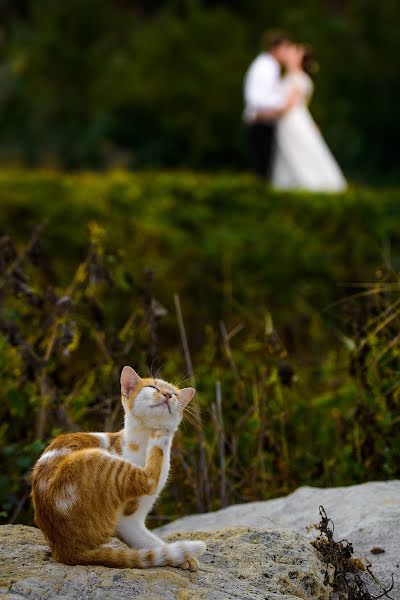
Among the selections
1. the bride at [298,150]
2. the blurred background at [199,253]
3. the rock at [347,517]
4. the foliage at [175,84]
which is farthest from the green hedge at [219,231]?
the foliage at [175,84]

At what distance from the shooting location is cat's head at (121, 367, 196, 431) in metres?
3.08

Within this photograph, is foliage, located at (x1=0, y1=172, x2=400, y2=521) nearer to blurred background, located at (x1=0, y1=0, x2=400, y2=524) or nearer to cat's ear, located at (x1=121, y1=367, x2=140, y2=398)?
blurred background, located at (x1=0, y1=0, x2=400, y2=524)

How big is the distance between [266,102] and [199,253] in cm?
288

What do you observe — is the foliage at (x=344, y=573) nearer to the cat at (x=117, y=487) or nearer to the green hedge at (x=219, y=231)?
the cat at (x=117, y=487)

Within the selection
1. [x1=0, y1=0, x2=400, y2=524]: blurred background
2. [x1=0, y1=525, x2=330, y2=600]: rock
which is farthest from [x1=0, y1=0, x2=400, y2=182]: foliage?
[x1=0, y1=525, x2=330, y2=600]: rock

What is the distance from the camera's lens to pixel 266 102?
11602 mm

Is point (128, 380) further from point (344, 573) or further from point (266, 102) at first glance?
point (266, 102)

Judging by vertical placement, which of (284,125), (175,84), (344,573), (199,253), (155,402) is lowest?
(344,573)

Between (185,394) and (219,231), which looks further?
(219,231)

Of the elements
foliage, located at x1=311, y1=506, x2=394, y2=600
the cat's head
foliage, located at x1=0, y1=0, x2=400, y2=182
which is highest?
foliage, located at x1=0, y1=0, x2=400, y2=182

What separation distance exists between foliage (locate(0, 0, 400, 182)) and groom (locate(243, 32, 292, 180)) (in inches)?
225

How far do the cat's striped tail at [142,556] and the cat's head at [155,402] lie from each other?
0.33 m

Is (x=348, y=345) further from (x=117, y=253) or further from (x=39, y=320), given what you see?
(x=39, y=320)

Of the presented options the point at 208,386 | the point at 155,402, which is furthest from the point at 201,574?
the point at 208,386
